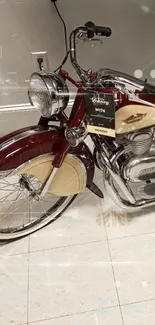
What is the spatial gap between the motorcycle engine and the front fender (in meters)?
0.25

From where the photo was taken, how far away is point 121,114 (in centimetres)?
106

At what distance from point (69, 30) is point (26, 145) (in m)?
0.99

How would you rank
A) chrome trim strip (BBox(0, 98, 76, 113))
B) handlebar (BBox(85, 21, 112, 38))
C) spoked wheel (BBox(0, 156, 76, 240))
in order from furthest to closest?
chrome trim strip (BBox(0, 98, 76, 113)) < spoked wheel (BBox(0, 156, 76, 240)) < handlebar (BBox(85, 21, 112, 38))

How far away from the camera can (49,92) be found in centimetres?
99

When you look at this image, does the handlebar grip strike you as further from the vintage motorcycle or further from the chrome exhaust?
the chrome exhaust

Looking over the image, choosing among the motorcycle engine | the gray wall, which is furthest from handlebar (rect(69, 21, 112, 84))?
the gray wall

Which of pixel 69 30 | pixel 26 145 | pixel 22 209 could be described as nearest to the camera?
pixel 26 145

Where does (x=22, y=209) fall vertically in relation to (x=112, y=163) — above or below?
below

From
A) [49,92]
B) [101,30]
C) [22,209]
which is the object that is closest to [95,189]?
[22,209]

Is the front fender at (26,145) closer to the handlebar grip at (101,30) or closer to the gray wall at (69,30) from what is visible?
the handlebar grip at (101,30)

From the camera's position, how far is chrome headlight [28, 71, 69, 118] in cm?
99

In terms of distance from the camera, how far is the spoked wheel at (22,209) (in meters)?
1.41

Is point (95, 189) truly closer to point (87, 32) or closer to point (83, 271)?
point (83, 271)

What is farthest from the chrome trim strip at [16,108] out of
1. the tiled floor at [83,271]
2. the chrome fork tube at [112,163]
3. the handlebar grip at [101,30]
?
the handlebar grip at [101,30]
